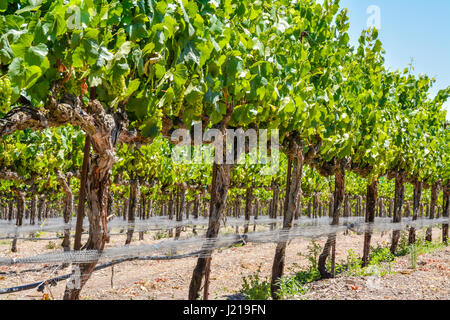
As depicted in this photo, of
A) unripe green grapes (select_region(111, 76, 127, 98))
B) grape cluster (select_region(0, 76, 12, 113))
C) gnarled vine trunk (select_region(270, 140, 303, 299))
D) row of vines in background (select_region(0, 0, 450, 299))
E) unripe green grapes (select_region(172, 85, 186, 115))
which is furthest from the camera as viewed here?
gnarled vine trunk (select_region(270, 140, 303, 299))

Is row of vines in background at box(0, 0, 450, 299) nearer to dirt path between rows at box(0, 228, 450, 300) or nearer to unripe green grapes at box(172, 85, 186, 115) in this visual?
unripe green grapes at box(172, 85, 186, 115)

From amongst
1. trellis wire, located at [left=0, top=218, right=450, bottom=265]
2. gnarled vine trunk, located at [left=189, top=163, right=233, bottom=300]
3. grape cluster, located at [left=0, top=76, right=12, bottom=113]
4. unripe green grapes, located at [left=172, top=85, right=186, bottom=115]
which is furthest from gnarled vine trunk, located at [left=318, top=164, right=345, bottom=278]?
grape cluster, located at [left=0, top=76, right=12, bottom=113]

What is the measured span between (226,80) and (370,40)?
492cm

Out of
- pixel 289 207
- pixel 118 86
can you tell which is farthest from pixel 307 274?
pixel 118 86

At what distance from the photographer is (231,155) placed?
4.84m

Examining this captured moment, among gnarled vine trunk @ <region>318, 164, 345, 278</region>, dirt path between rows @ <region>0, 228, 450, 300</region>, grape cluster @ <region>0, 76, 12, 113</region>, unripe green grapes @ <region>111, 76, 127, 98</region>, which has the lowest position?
dirt path between rows @ <region>0, 228, 450, 300</region>

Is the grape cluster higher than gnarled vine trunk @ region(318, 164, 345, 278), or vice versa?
the grape cluster

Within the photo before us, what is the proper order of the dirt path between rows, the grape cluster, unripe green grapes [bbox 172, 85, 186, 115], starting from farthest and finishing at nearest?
the dirt path between rows
unripe green grapes [bbox 172, 85, 186, 115]
the grape cluster

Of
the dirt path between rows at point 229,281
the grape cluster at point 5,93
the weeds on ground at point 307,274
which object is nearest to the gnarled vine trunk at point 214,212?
the weeds on ground at point 307,274

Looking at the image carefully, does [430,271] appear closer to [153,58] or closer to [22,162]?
[153,58]

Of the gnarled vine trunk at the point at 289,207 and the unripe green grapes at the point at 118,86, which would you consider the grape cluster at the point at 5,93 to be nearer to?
the unripe green grapes at the point at 118,86

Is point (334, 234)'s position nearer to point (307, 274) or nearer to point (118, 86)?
point (307, 274)

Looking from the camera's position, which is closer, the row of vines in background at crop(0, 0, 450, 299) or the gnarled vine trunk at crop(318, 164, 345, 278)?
the row of vines in background at crop(0, 0, 450, 299)
